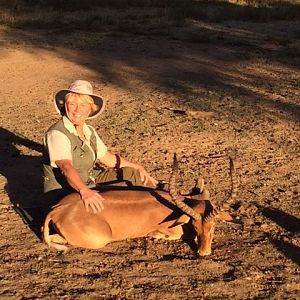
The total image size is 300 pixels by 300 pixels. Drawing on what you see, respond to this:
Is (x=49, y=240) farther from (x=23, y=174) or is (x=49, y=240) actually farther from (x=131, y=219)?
(x=23, y=174)

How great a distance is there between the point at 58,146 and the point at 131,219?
0.97 m

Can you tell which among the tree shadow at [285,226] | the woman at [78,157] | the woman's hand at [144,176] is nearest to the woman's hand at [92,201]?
the woman at [78,157]

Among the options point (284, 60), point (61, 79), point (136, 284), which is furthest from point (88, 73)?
point (136, 284)

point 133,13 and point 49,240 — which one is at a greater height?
point 133,13

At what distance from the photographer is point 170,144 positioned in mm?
8961

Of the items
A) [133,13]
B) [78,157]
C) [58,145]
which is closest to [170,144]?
[78,157]

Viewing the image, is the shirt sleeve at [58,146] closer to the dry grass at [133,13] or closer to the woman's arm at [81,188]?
the woman's arm at [81,188]

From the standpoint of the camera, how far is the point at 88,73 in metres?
14.2

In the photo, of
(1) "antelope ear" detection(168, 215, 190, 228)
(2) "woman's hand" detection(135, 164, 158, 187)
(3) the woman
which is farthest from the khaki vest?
(1) "antelope ear" detection(168, 215, 190, 228)

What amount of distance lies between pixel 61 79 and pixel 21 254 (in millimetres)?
8260

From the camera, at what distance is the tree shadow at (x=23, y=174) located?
6488 mm

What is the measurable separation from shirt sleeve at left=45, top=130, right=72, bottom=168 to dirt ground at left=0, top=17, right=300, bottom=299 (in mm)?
834

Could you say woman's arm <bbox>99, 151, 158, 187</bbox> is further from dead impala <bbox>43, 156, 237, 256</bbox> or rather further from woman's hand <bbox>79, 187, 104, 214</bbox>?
woman's hand <bbox>79, 187, 104, 214</bbox>

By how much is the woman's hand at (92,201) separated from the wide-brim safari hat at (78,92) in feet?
3.11
